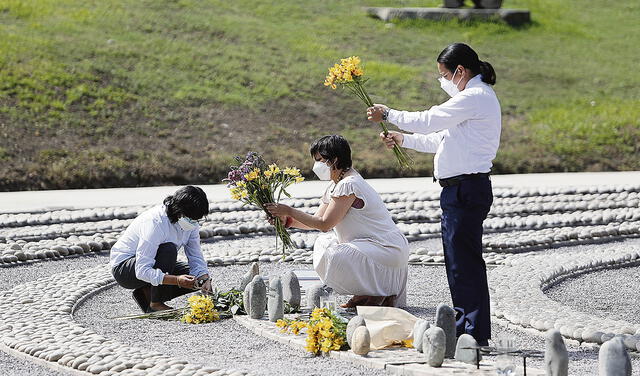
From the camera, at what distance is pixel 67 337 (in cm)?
634

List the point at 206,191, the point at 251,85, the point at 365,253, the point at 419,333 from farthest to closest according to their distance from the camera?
the point at 251,85 → the point at 206,191 → the point at 365,253 → the point at 419,333

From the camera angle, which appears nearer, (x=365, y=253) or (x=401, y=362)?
(x=401, y=362)

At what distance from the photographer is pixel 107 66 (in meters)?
23.0

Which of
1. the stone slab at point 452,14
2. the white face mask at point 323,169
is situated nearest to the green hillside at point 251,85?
the stone slab at point 452,14

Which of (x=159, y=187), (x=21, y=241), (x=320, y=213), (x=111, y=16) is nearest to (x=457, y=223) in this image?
(x=320, y=213)

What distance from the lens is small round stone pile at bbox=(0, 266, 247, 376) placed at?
554 cm

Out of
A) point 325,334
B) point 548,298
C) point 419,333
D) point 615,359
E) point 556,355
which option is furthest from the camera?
point 548,298

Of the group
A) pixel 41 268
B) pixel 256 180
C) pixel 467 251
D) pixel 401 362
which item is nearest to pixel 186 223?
pixel 256 180

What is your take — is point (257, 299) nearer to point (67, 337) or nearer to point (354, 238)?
point (354, 238)

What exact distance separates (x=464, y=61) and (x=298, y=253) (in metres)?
4.69

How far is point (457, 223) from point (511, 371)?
1144 millimetres

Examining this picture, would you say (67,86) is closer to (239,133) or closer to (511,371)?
(239,133)

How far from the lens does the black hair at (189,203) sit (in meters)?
6.93

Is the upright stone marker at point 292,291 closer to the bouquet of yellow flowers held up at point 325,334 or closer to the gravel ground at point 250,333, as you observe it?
the gravel ground at point 250,333
